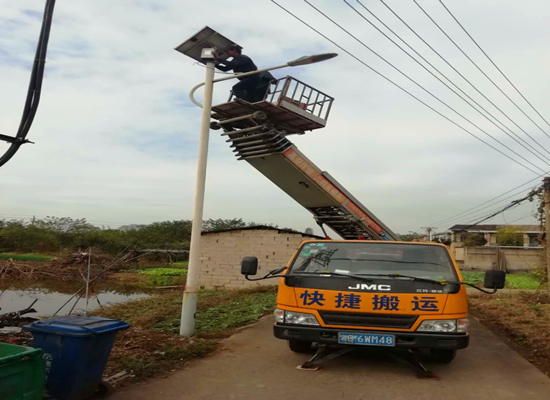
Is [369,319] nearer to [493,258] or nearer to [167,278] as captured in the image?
[167,278]

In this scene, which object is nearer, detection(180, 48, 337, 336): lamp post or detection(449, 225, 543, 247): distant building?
detection(180, 48, 337, 336): lamp post

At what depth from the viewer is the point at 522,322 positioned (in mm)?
8945

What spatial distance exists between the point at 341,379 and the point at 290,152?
5.47 m

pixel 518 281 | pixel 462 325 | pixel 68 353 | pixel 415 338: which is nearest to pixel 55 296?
pixel 68 353

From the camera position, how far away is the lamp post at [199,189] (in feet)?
21.7

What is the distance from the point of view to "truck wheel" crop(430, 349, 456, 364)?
5.42 meters

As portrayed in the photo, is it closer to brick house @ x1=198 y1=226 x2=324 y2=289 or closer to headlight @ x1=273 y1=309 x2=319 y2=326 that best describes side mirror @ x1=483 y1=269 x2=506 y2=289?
headlight @ x1=273 y1=309 x2=319 y2=326

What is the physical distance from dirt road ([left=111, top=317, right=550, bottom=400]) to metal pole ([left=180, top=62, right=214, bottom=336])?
77 centimetres

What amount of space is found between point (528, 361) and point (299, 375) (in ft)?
11.3

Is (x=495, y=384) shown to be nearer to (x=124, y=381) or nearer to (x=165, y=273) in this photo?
(x=124, y=381)

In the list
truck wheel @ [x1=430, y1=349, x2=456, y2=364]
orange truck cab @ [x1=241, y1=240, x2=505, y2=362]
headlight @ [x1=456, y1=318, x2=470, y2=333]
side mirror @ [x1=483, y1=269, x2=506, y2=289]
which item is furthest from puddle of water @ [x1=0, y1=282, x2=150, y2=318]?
side mirror @ [x1=483, y1=269, x2=506, y2=289]

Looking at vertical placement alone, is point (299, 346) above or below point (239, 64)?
below

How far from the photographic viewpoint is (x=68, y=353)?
3658mm

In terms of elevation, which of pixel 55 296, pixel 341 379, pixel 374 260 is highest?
pixel 374 260
